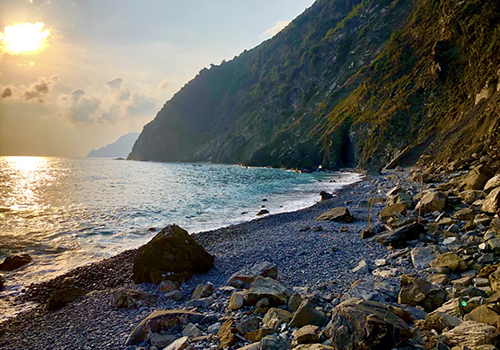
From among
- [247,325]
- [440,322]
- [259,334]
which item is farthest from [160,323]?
[440,322]

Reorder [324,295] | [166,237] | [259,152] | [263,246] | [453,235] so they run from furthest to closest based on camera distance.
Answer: [259,152] → [263,246] → [166,237] → [453,235] → [324,295]

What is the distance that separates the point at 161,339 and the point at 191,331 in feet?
2.29

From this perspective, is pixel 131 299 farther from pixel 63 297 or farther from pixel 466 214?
pixel 466 214

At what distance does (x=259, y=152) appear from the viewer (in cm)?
12694

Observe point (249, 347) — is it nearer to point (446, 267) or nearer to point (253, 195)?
point (446, 267)

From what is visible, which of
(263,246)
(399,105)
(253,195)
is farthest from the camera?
(399,105)

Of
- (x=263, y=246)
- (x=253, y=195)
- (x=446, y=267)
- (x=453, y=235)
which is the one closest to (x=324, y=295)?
(x=446, y=267)

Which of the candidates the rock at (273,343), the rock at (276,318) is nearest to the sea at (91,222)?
the rock at (276,318)

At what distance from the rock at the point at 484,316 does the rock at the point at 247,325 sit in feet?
12.2

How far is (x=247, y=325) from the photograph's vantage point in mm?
5590

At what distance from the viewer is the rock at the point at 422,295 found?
5.42m

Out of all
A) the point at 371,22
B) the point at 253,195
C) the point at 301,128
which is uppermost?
the point at 371,22

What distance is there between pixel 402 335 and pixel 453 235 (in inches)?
282

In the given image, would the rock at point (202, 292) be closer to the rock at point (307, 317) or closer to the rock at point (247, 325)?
the rock at point (247, 325)
